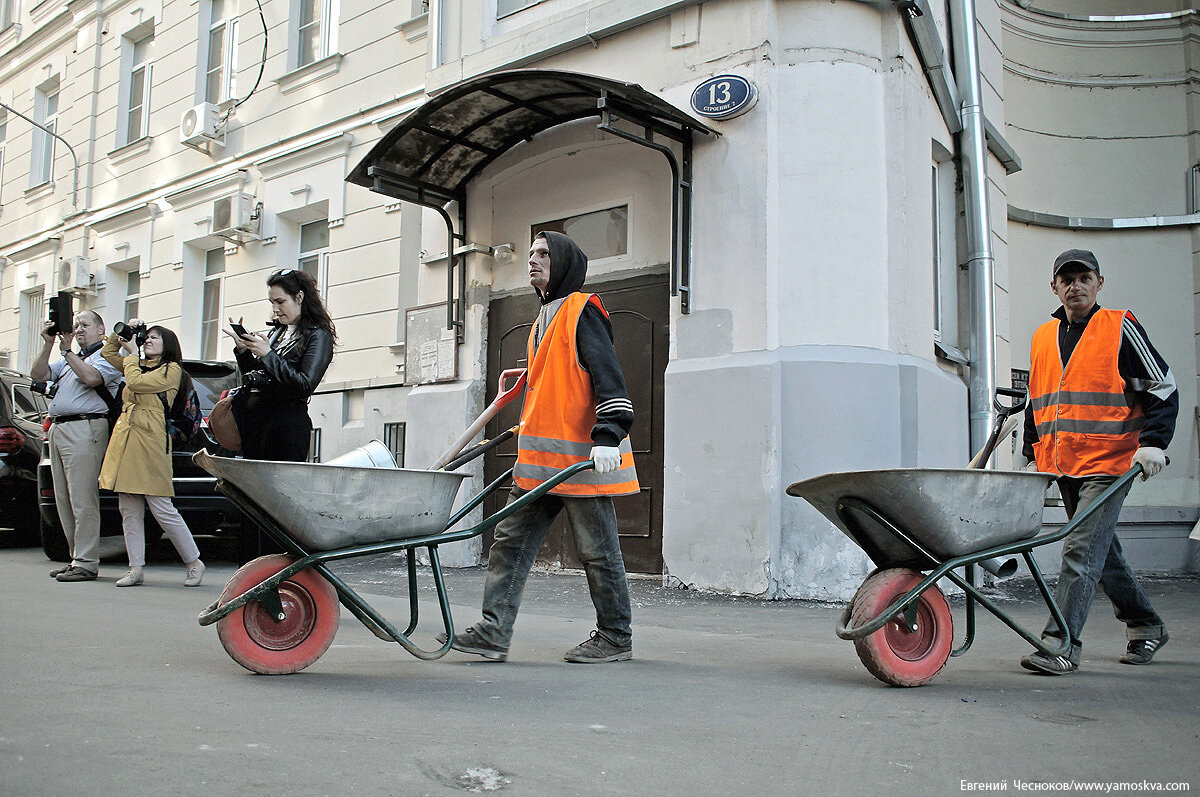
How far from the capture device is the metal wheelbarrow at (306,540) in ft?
11.9

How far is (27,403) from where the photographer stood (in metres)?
9.46

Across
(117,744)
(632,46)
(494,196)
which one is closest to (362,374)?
(494,196)

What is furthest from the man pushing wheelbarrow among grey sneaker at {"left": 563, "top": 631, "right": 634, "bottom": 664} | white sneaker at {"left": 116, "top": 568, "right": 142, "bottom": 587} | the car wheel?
the car wheel

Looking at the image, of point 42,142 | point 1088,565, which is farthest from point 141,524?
point 42,142

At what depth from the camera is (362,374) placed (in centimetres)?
1110

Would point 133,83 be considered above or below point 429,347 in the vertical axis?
above

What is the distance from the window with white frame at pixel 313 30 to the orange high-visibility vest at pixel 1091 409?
10.0 metres

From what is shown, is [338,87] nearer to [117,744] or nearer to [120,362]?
[120,362]

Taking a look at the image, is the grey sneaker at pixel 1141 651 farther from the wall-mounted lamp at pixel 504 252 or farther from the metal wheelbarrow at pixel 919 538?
the wall-mounted lamp at pixel 504 252

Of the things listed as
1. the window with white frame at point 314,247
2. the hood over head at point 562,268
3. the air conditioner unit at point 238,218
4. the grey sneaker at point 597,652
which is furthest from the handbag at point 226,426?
the air conditioner unit at point 238,218

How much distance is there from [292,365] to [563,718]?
2468mm

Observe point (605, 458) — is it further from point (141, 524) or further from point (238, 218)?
point (238, 218)

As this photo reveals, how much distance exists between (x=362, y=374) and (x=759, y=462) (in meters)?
5.59

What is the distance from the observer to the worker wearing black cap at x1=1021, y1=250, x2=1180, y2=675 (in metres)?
4.26
